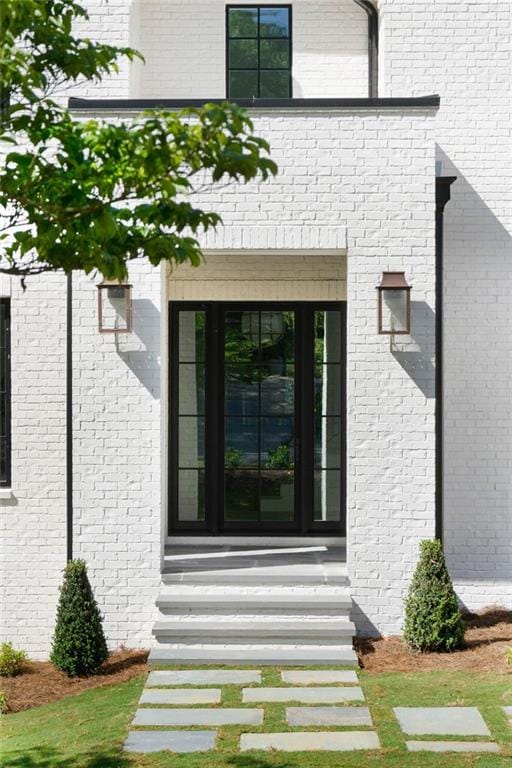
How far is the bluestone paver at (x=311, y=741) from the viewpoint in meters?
5.89

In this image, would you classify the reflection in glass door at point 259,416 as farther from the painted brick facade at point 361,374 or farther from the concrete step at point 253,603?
the concrete step at point 253,603

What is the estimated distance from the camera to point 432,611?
7.85 m

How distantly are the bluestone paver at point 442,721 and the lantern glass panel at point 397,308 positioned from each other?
3.17m

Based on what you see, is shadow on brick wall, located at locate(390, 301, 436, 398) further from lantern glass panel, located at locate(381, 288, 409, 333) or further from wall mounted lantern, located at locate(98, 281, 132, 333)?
wall mounted lantern, located at locate(98, 281, 132, 333)

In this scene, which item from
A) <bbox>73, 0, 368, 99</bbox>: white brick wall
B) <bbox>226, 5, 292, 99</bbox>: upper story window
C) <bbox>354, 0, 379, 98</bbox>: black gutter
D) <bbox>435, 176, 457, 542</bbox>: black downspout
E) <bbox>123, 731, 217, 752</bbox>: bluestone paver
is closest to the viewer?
<bbox>123, 731, 217, 752</bbox>: bluestone paver

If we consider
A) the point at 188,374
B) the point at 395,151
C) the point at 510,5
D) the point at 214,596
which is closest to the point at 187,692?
the point at 214,596

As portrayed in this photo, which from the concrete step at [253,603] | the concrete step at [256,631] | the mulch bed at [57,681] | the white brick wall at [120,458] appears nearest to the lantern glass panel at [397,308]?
the white brick wall at [120,458]

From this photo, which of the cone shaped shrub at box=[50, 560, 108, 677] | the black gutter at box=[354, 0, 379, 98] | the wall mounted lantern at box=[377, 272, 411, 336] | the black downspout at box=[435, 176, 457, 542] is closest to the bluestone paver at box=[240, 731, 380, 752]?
the cone shaped shrub at box=[50, 560, 108, 677]

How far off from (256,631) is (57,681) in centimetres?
170

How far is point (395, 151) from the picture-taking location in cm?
826

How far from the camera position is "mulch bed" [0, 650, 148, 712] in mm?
7324

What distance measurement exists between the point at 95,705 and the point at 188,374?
3.95 meters

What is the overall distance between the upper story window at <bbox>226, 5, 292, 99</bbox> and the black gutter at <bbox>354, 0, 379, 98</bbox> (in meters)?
0.88

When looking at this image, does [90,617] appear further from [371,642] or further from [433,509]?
[433,509]
